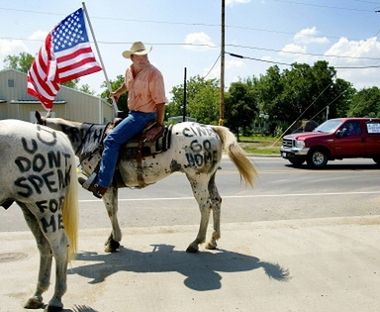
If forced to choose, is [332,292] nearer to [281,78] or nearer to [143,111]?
[143,111]

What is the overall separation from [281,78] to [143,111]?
6113 centimetres

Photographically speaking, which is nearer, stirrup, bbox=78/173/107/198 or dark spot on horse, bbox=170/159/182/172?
stirrup, bbox=78/173/107/198

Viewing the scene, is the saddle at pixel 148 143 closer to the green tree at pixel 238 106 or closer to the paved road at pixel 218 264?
the paved road at pixel 218 264

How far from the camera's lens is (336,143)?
17.2m

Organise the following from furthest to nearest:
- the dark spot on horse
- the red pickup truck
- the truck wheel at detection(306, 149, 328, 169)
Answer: the red pickup truck
the truck wheel at detection(306, 149, 328, 169)
the dark spot on horse

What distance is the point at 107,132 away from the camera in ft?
18.0

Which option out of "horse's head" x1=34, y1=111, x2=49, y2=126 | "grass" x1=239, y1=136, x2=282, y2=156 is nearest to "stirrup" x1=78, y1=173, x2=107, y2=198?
"horse's head" x1=34, y1=111, x2=49, y2=126

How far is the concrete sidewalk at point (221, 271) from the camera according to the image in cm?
396

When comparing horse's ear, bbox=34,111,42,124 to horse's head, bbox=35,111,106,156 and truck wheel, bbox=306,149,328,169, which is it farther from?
truck wheel, bbox=306,149,328,169

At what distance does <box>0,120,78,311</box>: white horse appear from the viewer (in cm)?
352

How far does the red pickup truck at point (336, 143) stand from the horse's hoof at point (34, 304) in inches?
556

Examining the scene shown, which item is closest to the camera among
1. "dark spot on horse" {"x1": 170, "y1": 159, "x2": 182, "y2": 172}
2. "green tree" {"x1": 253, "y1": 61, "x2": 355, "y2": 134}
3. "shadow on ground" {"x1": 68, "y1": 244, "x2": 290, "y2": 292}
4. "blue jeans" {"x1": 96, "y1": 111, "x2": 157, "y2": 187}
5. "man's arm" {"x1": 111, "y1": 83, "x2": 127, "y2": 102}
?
"shadow on ground" {"x1": 68, "y1": 244, "x2": 290, "y2": 292}

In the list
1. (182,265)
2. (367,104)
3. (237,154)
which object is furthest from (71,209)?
(367,104)

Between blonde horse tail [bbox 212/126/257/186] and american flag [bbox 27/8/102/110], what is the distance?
9.23 ft
